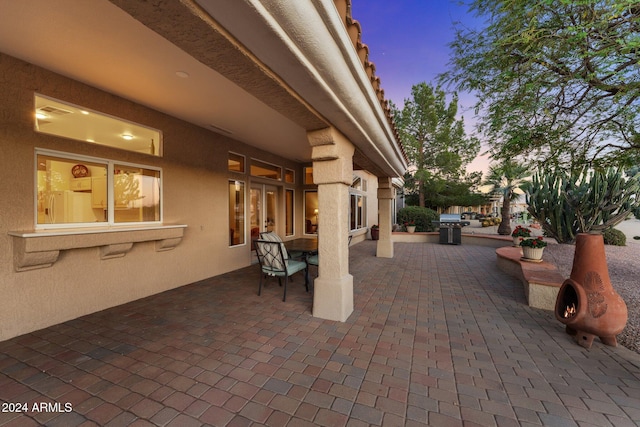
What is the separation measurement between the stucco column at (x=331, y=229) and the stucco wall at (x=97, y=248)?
9.22 ft

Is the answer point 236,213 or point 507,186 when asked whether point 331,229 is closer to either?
point 236,213

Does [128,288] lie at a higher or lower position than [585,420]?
Result: higher

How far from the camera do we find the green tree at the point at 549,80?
289 centimetres

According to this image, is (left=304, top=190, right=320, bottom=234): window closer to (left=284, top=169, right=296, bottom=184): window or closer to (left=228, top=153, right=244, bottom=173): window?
(left=284, top=169, right=296, bottom=184): window

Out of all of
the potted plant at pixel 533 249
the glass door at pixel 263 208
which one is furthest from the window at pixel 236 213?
the potted plant at pixel 533 249

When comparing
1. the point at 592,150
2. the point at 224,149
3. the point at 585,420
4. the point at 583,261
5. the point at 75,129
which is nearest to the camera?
the point at 585,420

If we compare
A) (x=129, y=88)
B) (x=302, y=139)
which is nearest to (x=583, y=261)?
(x=302, y=139)

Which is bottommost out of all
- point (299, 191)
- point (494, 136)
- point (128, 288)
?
point (128, 288)

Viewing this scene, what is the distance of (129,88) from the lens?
3.40 meters

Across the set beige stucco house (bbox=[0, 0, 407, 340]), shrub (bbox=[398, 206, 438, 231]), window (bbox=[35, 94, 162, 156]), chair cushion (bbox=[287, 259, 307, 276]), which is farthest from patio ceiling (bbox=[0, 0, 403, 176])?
shrub (bbox=[398, 206, 438, 231])

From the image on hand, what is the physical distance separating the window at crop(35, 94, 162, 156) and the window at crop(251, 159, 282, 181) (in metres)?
2.64

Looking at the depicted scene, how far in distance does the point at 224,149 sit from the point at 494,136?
527cm

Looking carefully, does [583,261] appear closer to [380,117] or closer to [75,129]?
[380,117]

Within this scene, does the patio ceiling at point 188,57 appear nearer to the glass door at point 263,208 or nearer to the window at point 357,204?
the glass door at point 263,208
